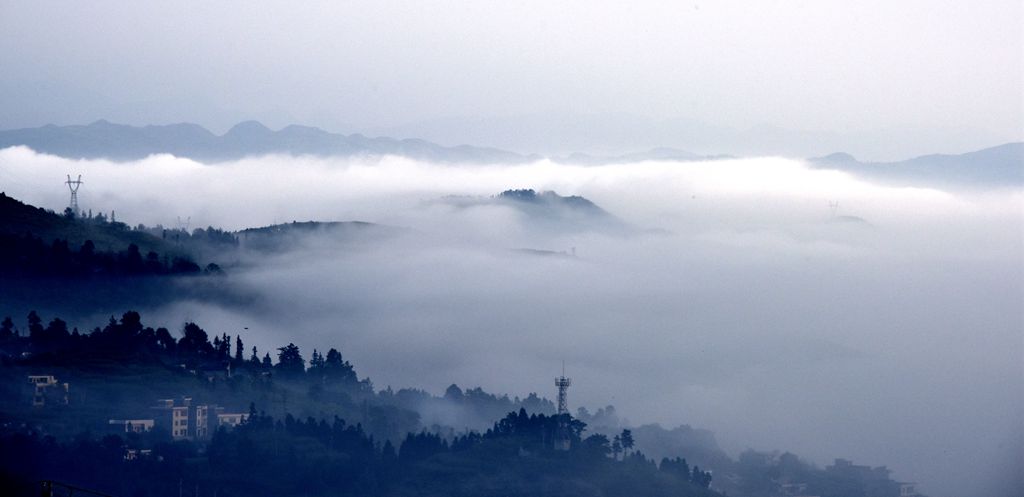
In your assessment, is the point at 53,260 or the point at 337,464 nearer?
the point at 337,464

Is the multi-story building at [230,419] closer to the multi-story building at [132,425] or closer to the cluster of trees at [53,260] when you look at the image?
the multi-story building at [132,425]

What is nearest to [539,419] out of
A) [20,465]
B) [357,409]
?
[357,409]

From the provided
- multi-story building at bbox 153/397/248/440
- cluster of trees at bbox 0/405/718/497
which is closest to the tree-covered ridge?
cluster of trees at bbox 0/405/718/497

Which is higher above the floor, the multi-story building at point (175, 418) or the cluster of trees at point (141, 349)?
the cluster of trees at point (141, 349)

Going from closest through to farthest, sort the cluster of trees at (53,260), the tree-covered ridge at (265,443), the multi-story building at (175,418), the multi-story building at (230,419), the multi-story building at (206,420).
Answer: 1. the tree-covered ridge at (265,443)
2. the multi-story building at (175,418)
3. the multi-story building at (206,420)
4. the multi-story building at (230,419)
5. the cluster of trees at (53,260)

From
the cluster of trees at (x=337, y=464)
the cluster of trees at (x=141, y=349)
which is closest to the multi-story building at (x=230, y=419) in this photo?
the cluster of trees at (x=337, y=464)

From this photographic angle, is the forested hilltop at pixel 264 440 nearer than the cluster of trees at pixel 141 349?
Yes

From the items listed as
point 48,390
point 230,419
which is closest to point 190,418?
point 230,419

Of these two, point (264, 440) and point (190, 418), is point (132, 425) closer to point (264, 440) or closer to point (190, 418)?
point (190, 418)

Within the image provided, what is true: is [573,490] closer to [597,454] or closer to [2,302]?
[597,454]

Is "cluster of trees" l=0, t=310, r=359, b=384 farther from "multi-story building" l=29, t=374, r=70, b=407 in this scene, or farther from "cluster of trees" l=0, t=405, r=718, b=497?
"cluster of trees" l=0, t=405, r=718, b=497
